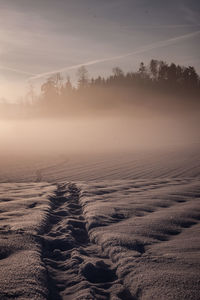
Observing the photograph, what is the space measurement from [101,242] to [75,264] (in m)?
0.58

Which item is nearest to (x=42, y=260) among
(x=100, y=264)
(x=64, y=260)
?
(x=64, y=260)

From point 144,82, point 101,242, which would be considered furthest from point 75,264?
point 144,82

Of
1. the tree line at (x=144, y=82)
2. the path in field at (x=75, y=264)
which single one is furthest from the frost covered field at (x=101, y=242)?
the tree line at (x=144, y=82)

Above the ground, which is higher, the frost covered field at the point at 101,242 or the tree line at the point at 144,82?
the tree line at the point at 144,82

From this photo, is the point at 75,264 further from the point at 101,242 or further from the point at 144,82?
the point at 144,82

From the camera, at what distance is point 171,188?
6.02m

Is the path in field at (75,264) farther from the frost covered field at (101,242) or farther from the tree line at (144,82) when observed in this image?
the tree line at (144,82)

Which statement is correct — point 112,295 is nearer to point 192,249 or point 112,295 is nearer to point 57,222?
point 192,249

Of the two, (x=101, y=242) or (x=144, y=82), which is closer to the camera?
(x=101, y=242)

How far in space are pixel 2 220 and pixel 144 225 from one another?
2.04m

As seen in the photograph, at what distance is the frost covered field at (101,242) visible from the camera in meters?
2.41

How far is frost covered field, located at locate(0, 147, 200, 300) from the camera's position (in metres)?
2.41

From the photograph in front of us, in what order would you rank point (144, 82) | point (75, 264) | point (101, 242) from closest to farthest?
point (75, 264)
point (101, 242)
point (144, 82)

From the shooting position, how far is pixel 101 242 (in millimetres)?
3363
